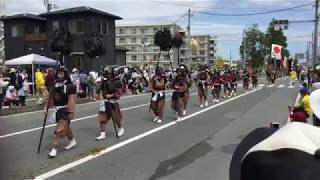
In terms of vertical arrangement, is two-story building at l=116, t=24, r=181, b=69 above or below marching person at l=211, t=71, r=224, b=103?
above

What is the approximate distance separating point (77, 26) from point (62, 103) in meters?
48.2

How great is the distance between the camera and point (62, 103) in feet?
36.9

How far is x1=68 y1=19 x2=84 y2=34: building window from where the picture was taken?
58.3 m

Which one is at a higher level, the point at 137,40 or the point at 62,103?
the point at 137,40

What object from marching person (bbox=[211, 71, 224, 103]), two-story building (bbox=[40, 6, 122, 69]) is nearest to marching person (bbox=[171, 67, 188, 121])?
marching person (bbox=[211, 71, 224, 103])

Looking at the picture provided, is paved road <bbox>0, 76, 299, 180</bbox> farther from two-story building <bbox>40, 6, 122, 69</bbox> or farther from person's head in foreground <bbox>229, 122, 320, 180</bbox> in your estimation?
two-story building <bbox>40, 6, 122, 69</bbox>

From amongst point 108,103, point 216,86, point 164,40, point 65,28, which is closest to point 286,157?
point 108,103

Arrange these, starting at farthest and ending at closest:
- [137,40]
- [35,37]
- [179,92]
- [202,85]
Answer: [137,40]
[35,37]
[202,85]
[179,92]

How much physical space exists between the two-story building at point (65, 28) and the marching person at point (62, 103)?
42.6 m

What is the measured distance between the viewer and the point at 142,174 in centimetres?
907

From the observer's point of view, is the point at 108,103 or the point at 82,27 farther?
the point at 82,27

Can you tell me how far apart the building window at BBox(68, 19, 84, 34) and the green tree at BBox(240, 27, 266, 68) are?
48810 millimetres

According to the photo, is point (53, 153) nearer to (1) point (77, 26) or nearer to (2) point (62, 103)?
(2) point (62, 103)

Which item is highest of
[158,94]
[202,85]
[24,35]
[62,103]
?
[24,35]
